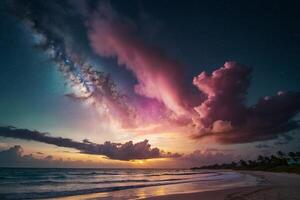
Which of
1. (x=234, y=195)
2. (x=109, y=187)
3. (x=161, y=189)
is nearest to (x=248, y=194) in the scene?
(x=234, y=195)

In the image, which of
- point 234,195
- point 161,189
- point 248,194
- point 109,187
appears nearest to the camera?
point 234,195

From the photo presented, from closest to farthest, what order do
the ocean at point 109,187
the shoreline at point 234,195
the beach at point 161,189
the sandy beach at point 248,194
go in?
1. the sandy beach at point 248,194
2. the shoreline at point 234,195
3. the beach at point 161,189
4. the ocean at point 109,187

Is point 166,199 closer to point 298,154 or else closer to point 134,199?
point 134,199

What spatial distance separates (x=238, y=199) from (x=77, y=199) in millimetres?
14538

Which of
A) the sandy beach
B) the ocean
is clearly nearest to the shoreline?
the sandy beach

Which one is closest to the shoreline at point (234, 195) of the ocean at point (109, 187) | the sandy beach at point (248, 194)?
the sandy beach at point (248, 194)

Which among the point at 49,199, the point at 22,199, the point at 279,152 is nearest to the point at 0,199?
the point at 22,199

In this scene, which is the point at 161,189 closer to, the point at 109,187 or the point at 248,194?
the point at 109,187

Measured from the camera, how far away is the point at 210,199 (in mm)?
23531

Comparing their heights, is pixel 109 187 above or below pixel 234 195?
above

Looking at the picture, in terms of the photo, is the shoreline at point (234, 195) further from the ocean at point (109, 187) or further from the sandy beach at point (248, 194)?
the ocean at point (109, 187)

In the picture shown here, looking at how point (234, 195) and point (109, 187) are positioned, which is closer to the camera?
point (234, 195)

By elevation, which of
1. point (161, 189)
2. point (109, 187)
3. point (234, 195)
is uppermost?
point (109, 187)

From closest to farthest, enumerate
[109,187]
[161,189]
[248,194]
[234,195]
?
[234,195] < [248,194] < [161,189] < [109,187]
